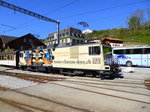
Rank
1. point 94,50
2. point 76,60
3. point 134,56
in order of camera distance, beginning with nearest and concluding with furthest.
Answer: point 94,50 < point 76,60 < point 134,56

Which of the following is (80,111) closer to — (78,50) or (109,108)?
(109,108)

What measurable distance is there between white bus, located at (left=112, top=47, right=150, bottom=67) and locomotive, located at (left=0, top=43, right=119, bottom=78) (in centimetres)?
683

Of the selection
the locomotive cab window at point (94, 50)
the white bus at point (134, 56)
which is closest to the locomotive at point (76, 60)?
the locomotive cab window at point (94, 50)

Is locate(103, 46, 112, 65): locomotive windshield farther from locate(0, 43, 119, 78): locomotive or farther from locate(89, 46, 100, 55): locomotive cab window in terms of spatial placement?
locate(89, 46, 100, 55): locomotive cab window

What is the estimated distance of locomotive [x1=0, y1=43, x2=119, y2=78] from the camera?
10391 millimetres

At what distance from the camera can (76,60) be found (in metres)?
11.9

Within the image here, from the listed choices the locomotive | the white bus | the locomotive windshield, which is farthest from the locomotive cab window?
the white bus

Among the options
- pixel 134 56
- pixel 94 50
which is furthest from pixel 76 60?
pixel 134 56

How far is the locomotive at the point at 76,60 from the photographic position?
10.4 m

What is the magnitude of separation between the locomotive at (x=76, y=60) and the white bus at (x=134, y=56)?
6828mm

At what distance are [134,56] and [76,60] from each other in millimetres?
10668

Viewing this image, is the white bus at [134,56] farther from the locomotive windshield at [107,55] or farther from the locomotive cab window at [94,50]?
the locomotive cab window at [94,50]

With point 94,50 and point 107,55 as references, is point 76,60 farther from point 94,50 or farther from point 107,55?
point 107,55

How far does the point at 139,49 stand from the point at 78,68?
35.5 ft
